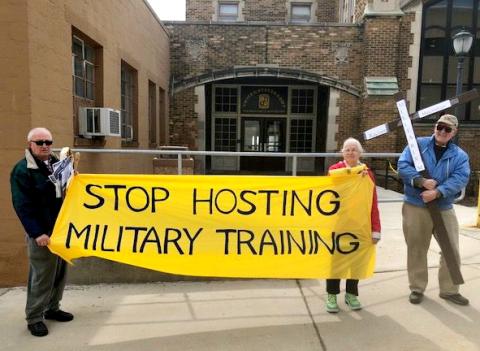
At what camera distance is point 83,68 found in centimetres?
662

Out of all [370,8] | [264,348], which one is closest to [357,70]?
[370,8]

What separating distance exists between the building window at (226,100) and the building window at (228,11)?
593 centimetres

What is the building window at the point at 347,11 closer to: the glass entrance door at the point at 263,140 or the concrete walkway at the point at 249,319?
the glass entrance door at the point at 263,140

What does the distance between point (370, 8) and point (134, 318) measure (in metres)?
13.6

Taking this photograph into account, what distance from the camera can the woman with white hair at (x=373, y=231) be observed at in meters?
3.82

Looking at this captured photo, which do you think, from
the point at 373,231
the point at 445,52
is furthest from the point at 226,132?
the point at 373,231

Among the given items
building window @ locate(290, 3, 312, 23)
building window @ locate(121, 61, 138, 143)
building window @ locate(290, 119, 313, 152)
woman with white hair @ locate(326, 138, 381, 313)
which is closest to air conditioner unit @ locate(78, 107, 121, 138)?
building window @ locate(121, 61, 138, 143)

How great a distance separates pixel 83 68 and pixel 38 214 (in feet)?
12.5

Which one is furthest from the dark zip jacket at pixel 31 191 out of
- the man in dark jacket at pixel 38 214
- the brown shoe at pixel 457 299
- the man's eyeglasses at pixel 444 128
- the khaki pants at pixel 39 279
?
the brown shoe at pixel 457 299

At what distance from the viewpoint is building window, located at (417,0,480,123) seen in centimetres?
1476

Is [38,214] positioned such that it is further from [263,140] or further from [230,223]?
[263,140]

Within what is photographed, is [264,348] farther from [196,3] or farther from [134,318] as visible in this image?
[196,3]

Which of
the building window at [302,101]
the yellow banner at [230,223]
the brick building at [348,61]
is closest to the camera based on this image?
the yellow banner at [230,223]

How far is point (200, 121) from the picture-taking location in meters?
15.2
